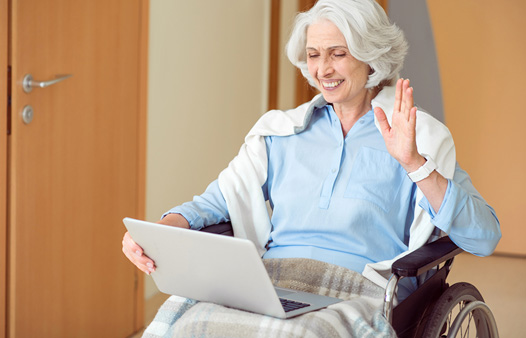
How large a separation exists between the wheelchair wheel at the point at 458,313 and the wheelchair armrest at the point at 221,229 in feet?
1.95

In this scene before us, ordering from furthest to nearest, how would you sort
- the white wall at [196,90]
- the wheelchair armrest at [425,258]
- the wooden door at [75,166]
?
the white wall at [196,90] < the wooden door at [75,166] < the wheelchair armrest at [425,258]

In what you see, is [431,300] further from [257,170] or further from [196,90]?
[196,90]

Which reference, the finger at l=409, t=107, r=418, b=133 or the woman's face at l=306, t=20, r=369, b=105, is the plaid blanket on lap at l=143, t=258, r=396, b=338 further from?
the woman's face at l=306, t=20, r=369, b=105

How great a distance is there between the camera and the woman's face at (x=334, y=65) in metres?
1.80

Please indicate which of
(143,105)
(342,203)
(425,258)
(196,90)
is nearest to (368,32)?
(342,203)

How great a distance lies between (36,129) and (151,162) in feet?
2.56

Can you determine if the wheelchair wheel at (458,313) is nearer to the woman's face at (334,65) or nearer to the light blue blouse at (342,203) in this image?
the light blue blouse at (342,203)

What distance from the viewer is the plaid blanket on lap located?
1299 mm

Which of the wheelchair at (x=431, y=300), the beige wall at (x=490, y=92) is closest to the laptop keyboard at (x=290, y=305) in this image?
the wheelchair at (x=431, y=300)

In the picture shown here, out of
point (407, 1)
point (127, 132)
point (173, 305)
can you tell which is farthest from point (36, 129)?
point (407, 1)

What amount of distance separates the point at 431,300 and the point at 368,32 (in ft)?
2.28

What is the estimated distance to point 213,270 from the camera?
4.48 ft

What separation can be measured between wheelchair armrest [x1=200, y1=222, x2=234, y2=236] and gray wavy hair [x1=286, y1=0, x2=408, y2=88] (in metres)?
0.54

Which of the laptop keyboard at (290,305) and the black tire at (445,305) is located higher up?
the laptop keyboard at (290,305)
